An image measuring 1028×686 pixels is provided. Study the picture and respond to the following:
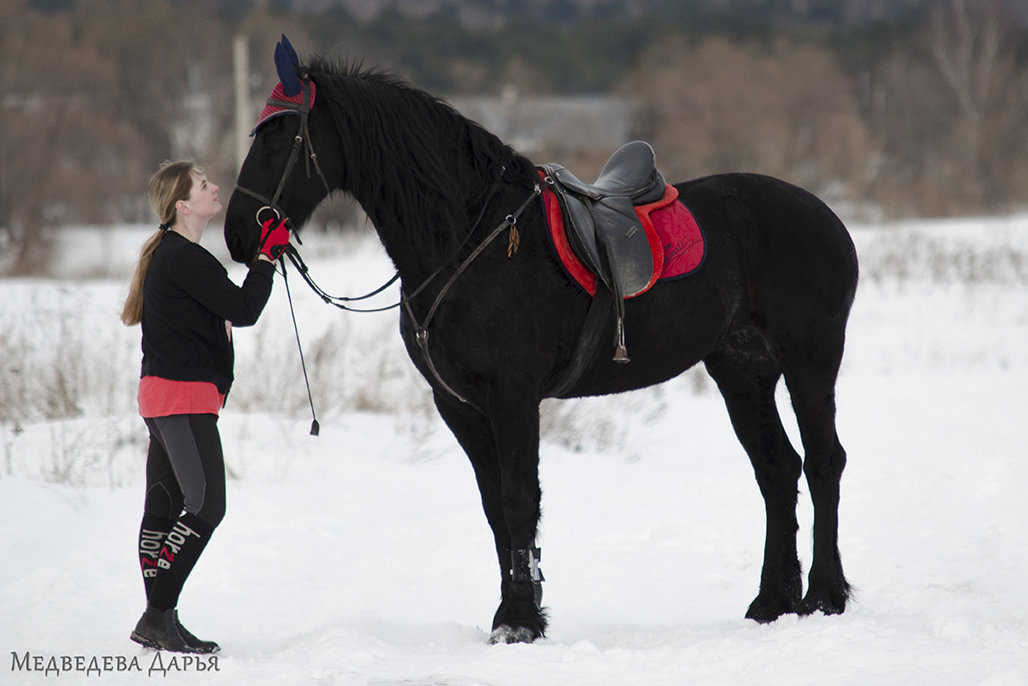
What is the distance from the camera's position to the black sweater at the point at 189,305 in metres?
3.46

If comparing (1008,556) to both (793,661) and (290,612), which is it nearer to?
(793,661)

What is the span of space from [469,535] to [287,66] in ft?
9.89

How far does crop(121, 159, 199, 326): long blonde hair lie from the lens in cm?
359

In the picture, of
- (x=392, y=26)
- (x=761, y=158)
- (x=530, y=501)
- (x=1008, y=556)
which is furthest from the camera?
(x=392, y=26)

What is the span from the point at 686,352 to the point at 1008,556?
2242 millimetres

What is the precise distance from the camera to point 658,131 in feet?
154

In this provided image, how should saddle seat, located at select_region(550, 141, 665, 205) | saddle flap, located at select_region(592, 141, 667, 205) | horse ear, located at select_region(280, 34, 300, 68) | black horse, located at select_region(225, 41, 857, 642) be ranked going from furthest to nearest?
saddle flap, located at select_region(592, 141, 667, 205), saddle seat, located at select_region(550, 141, 665, 205), black horse, located at select_region(225, 41, 857, 642), horse ear, located at select_region(280, 34, 300, 68)

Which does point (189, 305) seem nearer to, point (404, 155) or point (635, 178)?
point (404, 155)

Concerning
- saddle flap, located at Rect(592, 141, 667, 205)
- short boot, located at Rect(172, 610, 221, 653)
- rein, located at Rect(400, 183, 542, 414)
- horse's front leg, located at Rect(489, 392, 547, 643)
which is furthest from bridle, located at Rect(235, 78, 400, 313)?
short boot, located at Rect(172, 610, 221, 653)

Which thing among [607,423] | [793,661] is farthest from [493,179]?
[607,423]

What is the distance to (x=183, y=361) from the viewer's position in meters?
3.50

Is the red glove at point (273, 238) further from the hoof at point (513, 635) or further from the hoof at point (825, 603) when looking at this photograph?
the hoof at point (825, 603)

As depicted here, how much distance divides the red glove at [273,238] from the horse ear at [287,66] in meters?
0.46

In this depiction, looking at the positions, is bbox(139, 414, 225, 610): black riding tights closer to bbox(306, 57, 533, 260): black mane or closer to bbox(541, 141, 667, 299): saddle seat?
bbox(306, 57, 533, 260): black mane
